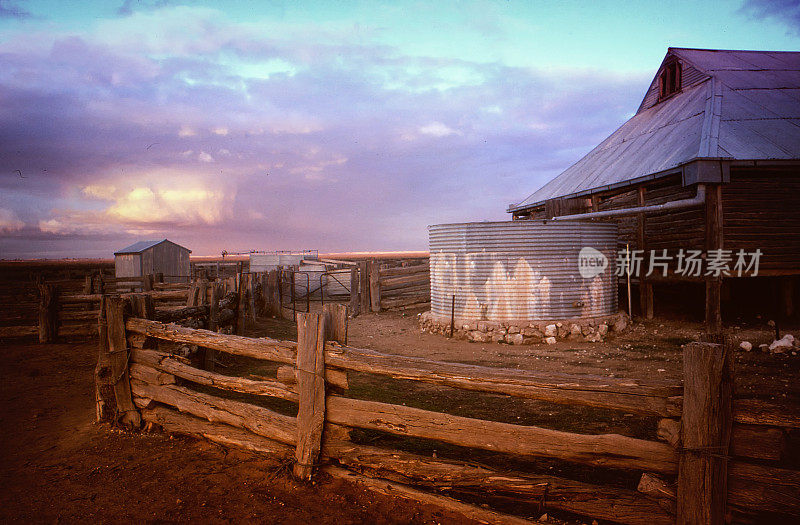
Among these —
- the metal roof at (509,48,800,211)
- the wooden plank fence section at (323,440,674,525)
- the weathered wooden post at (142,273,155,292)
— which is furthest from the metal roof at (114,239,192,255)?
the wooden plank fence section at (323,440,674,525)

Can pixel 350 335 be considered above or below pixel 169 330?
below

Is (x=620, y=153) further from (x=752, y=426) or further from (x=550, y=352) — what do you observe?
(x=752, y=426)

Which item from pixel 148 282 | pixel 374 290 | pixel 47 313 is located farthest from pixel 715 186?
pixel 47 313

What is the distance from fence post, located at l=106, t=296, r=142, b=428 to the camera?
576 cm

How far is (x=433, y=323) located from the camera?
1298cm

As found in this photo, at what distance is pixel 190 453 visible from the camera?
4.95 meters

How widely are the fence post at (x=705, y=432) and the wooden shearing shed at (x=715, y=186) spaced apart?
34.3 ft

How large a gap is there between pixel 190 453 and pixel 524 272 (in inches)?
342

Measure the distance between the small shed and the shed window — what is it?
24.6 metres

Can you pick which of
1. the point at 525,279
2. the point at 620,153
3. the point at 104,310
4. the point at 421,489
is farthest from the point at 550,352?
the point at 620,153

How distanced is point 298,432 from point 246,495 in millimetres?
668

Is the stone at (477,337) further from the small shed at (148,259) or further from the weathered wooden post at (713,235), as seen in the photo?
the small shed at (148,259)

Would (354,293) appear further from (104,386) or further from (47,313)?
(104,386)

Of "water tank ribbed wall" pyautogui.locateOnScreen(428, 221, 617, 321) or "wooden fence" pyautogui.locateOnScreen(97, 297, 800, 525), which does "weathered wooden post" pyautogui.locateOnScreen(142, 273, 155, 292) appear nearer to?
"water tank ribbed wall" pyautogui.locateOnScreen(428, 221, 617, 321)
